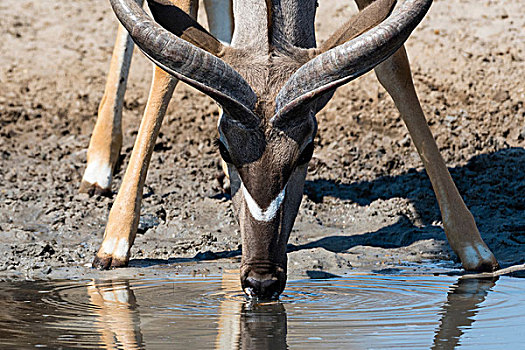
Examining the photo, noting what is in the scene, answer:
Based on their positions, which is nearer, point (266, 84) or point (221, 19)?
point (266, 84)

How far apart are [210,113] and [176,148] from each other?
107 centimetres

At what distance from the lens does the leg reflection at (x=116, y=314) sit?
4926mm

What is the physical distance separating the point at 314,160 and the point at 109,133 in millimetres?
2219

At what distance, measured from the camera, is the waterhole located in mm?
4922

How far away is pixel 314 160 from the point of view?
10.3 metres

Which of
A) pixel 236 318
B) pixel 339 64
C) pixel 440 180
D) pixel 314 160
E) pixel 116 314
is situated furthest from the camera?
pixel 314 160

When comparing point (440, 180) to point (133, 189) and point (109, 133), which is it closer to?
point (133, 189)

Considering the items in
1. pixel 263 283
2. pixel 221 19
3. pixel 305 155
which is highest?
pixel 221 19

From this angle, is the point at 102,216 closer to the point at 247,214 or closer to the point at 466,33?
the point at 247,214

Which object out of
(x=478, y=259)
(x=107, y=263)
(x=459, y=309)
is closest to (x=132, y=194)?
(x=107, y=263)

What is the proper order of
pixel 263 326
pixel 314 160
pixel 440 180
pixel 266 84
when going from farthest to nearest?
pixel 314 160 < pixel 440 180 < pixel 266 84 < pixel 263 326

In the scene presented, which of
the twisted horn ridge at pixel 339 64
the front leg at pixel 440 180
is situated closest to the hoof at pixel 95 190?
the front leg at pixel 440 180

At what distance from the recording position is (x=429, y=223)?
855 centimetres

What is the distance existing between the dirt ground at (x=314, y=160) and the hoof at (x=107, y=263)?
142 millimetres
